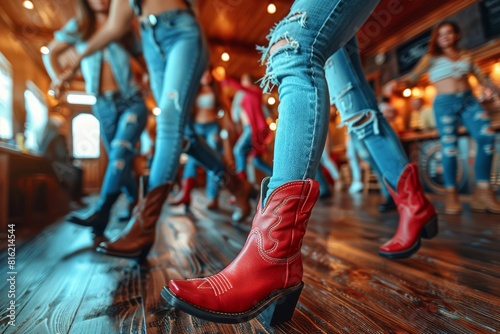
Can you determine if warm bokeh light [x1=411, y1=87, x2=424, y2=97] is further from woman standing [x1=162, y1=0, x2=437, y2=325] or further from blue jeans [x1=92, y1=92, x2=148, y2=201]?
woman standing [x1=162, y1=0, x2=437, y2=325]

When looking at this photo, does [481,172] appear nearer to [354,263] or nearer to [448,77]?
[448,77]

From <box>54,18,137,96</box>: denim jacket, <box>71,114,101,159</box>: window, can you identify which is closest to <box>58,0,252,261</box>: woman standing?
<box>54,18,137,96</box>: denim jacket

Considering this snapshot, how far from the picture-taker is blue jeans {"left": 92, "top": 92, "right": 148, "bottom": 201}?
143 cm

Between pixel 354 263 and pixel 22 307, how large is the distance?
0.89 m

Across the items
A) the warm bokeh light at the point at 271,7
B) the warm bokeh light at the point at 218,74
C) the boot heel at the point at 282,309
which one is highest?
the warm bokeh light at the point at 271,7

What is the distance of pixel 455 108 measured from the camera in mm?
2055

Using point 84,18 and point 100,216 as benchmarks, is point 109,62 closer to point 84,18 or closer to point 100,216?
point 84,18

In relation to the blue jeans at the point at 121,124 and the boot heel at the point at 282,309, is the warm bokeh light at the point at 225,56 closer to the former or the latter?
the blue jeans at the point at 121,124

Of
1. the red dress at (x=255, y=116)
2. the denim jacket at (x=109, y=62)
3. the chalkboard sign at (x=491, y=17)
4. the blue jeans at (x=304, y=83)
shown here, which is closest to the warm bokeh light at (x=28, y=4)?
the red dress at (x=255, y=116)

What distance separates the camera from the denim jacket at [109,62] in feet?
4.76

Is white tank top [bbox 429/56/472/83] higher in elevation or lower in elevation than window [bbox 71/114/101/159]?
higher

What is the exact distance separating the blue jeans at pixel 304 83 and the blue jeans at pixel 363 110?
326 millimetres

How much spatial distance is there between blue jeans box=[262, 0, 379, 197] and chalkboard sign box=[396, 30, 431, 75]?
17.5ft

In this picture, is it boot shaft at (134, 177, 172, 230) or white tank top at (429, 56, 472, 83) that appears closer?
boot shaft at (134, 177, 172, 230)
